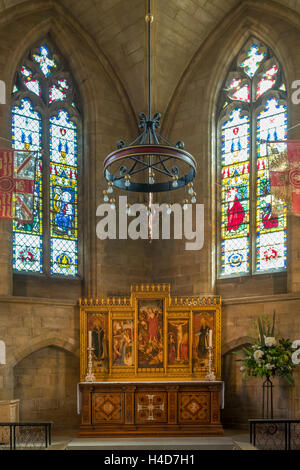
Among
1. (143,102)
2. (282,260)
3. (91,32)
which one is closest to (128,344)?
(282,260)

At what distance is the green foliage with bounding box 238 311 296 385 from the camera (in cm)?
1313

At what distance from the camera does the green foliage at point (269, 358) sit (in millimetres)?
13133

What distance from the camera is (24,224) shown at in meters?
15.0

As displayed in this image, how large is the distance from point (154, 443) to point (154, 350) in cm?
236

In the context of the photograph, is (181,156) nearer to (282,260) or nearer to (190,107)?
(282,260)

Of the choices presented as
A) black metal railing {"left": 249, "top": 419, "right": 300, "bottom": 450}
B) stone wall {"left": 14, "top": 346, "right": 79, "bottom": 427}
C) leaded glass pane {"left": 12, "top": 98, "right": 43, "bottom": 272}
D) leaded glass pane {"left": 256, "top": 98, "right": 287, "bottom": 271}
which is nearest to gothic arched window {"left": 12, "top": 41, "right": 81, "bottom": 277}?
leaded glass pane {"left": 12, "top": 98, "right": 43, "bottom": 272}

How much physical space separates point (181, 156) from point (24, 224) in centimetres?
585

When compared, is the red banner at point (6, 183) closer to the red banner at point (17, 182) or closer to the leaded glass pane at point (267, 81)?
the red banner at point (17, 182)

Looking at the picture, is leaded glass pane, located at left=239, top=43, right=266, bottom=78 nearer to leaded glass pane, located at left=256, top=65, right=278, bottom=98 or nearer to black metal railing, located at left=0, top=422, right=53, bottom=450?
leaded glass pane, located at left=256, top=65, right=278, bottom=98

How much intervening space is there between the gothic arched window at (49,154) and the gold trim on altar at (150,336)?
1.74 metres

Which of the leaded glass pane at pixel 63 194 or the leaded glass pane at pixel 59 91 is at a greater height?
the leaded glass pane at pixel 59 91

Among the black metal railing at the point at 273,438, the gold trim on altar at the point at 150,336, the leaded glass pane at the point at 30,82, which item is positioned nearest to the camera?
the black metal railing at the point at 273,438

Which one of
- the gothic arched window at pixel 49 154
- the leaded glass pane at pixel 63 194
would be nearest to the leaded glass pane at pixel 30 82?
the gothic arched window at pixel 49 154
